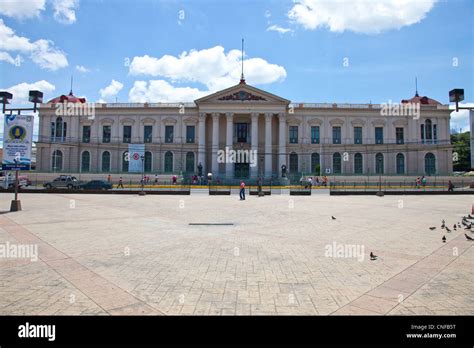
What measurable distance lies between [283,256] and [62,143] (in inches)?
2235

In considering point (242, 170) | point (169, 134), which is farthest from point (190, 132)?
point (242, 170)

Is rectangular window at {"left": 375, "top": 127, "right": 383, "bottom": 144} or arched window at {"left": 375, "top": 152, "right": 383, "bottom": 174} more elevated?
rectangular window at {"left": 375, "top": 127, "right": 383, "bottom": 144}

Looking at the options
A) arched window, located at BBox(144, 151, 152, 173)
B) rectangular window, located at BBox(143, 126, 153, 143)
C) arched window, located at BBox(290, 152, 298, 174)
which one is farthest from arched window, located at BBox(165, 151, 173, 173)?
arched window, located at BBox(290, 152, 298, 174)

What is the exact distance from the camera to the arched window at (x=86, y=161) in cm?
5331

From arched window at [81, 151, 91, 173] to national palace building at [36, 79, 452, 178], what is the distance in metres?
0.17

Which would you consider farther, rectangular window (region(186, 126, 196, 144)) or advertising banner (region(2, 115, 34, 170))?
rectangular window (region(186, 126, 196, 144))

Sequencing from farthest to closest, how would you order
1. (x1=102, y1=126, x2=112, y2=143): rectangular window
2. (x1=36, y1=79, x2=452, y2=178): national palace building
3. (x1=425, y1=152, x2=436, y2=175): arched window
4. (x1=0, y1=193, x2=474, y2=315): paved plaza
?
(x1=102, y1=126, x2=112, y2=143): rectangular window
(x1=36, y1=79, x2=452, y2=178): national palace building
(x1=425, y1=152, x2=436, y2=175): arched window
(x1=0, y1=193, x2=474, y2=315): paved plaza

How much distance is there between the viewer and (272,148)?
51.7 m

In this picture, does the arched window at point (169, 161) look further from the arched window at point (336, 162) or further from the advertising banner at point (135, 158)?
the arched window at point (336, 162)

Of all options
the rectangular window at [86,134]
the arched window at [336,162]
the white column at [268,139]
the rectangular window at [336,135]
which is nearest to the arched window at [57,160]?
the rectangular window at [86,134]

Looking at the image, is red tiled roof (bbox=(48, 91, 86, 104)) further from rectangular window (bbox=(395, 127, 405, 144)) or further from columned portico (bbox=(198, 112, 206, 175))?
rectangular window (bbox=(395, 127, 405, 144))

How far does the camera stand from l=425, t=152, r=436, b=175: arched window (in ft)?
169

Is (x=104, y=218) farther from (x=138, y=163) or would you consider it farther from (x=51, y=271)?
(x=138, y=163)
